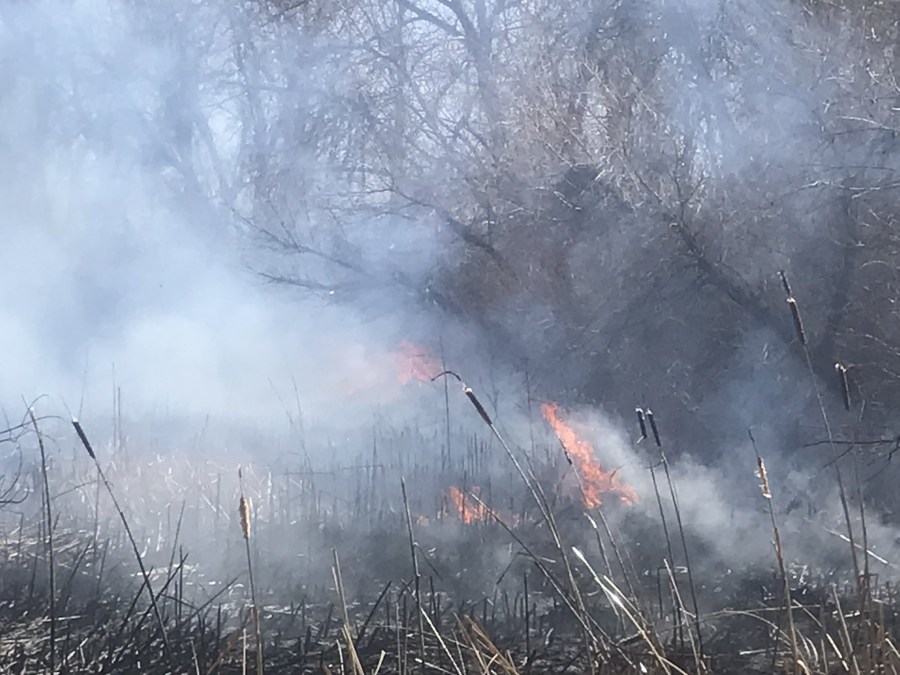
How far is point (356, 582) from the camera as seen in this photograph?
5.37m

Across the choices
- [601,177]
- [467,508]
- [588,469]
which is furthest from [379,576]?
[601,177]

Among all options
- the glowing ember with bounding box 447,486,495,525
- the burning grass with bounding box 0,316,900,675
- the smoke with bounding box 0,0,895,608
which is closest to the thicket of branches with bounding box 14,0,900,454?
the smoke with bounding box 0,0,895,608

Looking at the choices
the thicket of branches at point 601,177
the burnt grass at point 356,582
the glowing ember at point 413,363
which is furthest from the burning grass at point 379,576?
the glowing ember at point 413,363

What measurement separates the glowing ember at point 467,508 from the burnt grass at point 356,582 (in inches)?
1.5

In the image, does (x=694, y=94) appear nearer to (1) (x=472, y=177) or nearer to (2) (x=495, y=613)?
(1) (x=472, y=177)

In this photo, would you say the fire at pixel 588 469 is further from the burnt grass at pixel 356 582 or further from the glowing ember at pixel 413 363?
the glowing ember at pixel 413 363

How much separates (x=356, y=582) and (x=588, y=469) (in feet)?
8.67

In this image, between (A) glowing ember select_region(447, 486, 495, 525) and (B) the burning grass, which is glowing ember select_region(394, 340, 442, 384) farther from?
(A) glowing ember select_region(447, 486, 495, 525)

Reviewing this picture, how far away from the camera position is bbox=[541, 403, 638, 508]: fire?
23.3ft

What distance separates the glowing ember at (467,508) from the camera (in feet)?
19.9

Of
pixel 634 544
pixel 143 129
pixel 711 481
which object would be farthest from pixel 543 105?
pixel 143 129

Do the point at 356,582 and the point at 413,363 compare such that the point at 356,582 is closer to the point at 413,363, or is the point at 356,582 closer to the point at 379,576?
the point at 379,576

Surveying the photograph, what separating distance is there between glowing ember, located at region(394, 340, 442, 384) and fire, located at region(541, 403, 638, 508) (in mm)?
1563

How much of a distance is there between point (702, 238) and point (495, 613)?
145 inches
